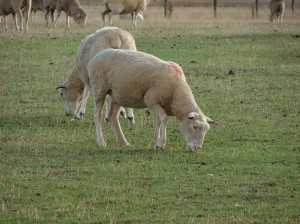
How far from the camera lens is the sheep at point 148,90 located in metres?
11.8

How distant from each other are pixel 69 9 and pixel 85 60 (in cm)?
1753

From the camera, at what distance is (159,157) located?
37.6ft

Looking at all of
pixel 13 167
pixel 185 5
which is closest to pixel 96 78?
pixel 13 167

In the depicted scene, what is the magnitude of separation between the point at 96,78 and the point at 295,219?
14.6 feet

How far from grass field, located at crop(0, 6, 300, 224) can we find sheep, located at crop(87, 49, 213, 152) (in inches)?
11.0

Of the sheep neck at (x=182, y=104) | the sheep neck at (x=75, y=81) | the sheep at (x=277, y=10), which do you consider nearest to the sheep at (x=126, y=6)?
the sheep at (x=277, y=10)

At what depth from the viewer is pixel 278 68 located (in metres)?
20.3

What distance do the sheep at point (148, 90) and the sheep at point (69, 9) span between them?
18313mm

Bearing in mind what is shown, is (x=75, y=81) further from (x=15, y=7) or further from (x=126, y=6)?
(x=126, y=6)

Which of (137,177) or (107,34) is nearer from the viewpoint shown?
(137,177)

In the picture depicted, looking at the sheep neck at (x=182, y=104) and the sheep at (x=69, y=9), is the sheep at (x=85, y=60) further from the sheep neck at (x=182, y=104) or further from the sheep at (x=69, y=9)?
the sheep at (x=69, y=9)

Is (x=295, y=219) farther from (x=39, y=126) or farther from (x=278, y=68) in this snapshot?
(x=278, y=68)

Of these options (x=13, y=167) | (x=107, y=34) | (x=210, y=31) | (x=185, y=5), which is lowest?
(x=185, y=5)

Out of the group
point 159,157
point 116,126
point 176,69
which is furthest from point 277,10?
point 159,157
